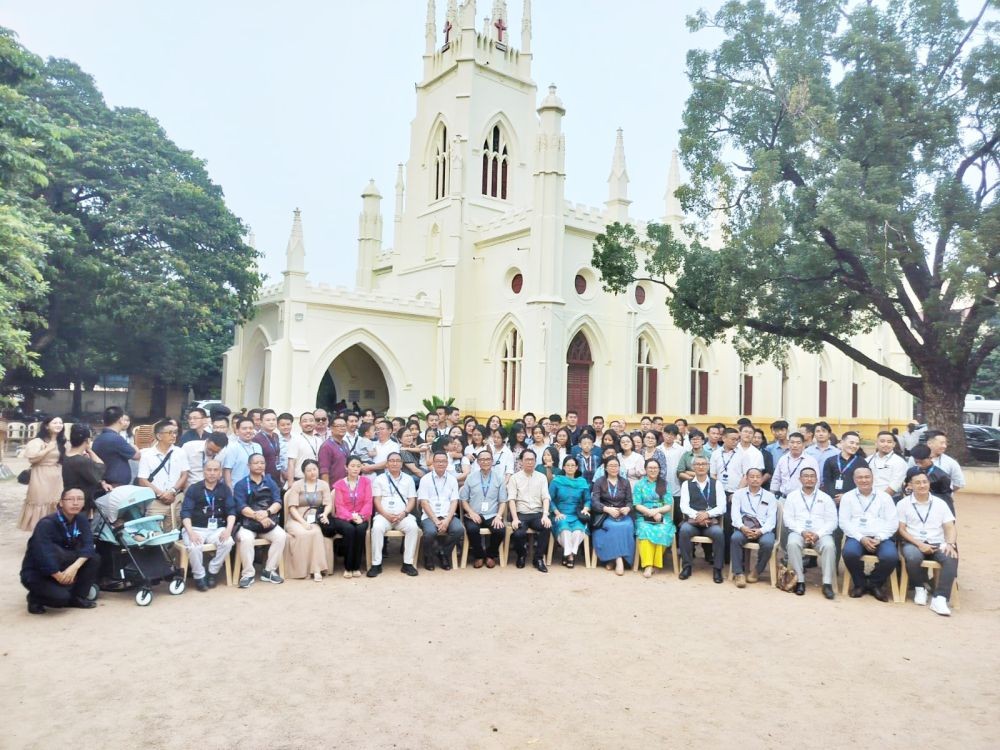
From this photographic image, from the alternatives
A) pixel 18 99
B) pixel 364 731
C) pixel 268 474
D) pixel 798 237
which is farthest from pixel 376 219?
pixel 364 731

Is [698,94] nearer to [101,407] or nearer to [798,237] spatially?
[798,237]

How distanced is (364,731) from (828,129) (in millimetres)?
13054

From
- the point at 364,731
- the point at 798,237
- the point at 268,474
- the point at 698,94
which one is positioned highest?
the point at 698,94

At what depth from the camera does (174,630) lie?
5.39m

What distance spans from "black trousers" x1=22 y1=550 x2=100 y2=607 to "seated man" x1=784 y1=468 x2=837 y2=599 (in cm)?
681

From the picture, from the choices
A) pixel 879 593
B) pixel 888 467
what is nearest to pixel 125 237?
pixel 888 467

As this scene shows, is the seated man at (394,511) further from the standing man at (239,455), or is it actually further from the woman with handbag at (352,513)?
the standing man at (239,455)

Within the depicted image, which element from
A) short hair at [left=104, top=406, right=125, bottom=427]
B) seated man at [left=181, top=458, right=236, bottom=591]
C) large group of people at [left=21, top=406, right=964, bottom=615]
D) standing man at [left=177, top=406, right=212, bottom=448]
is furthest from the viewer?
standing man at [left=177, top=406, right=212, bottom=448]

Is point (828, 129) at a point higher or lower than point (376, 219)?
lower

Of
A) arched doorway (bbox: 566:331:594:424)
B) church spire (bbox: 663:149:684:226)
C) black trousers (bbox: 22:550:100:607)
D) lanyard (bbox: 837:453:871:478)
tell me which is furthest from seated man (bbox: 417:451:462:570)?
church spire (bbox: 663:149:684:226)

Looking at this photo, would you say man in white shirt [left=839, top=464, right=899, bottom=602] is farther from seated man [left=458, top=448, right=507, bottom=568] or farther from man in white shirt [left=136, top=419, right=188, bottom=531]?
man in white shirt [left=136, top=419, right=188, bottom=531]

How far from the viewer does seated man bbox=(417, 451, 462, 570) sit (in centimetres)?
768

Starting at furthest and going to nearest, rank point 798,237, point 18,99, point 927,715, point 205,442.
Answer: point 798,237 < point 18,99 < point 205,442 < point 927,715

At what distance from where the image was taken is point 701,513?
749cm
